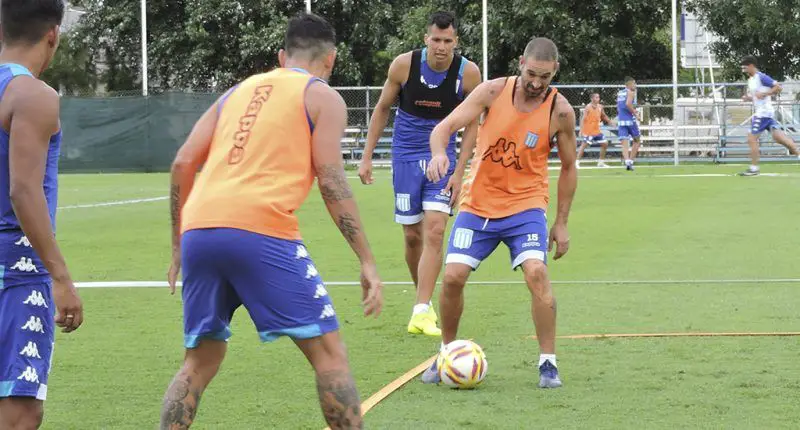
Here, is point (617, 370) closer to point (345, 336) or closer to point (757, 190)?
point (345, 336)

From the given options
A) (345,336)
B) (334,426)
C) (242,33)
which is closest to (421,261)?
(345,336)

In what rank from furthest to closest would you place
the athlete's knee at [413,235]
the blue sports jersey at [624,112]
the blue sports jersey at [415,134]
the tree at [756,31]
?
the tree at [756,31], the blue sports jersey at [624,112], the athlete's knee at [413,235], the blue sports jersey at [415,134]

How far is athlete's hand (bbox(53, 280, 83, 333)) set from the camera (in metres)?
4.87

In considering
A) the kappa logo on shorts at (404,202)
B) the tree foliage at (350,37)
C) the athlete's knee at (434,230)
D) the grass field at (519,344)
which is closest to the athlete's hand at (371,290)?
the grass field at (519,344)

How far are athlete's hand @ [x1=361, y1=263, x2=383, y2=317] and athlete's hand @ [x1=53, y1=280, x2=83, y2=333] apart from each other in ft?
3.63

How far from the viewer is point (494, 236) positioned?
7992mm

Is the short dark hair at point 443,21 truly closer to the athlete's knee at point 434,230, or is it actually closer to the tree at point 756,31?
the athlete's knee at point 434,230

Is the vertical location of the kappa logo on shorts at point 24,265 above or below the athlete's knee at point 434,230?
above

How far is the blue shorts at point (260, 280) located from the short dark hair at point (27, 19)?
95 centimetres

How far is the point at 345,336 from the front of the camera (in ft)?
31.3

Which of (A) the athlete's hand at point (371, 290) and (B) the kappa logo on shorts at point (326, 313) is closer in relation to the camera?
(B) the kappa logo on shorts at point (326, 313)

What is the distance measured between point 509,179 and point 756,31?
35289 mm

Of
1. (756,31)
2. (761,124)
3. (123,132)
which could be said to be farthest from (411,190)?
(756,31)

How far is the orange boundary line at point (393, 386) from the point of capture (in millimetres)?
7060
